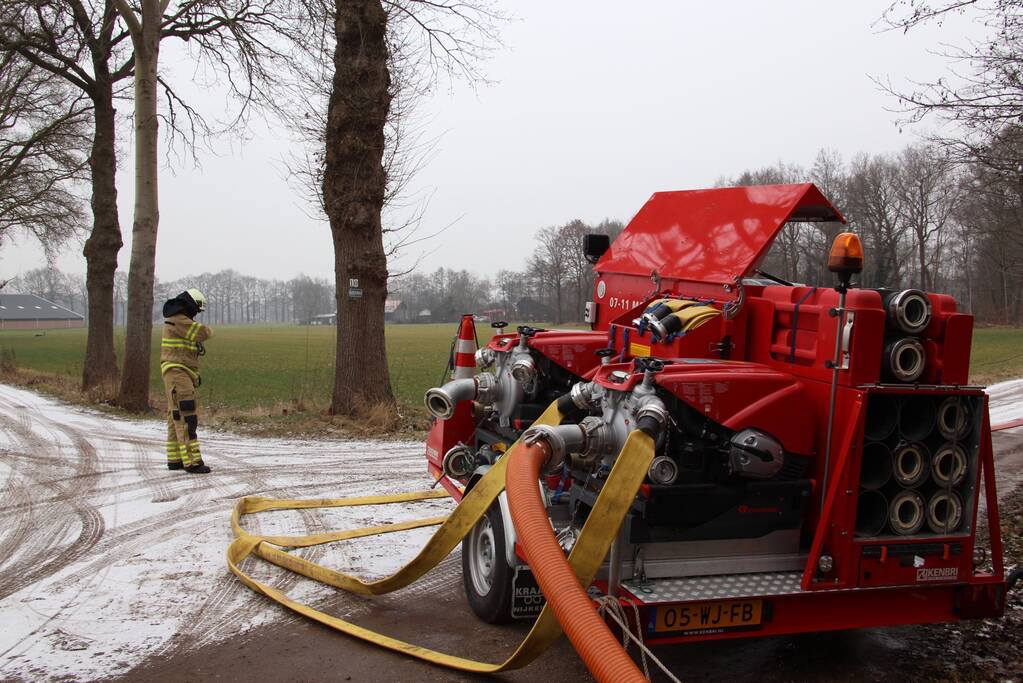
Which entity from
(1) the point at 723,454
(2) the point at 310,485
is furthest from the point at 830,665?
(2) the point at 310,485

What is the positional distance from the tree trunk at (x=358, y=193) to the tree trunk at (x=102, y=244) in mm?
7240

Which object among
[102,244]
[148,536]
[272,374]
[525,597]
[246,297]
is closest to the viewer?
[525,597]

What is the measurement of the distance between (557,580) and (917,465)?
6.58ft

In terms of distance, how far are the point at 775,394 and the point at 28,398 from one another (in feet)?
54.4

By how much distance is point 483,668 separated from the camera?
4383 millimetres

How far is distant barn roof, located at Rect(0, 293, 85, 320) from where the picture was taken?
125 metres

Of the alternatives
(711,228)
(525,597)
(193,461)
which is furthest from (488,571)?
(193,461)

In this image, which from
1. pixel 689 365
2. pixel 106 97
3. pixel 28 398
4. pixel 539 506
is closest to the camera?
pixel 539 506

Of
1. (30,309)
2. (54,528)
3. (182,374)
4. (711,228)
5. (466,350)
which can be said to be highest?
(711,228)

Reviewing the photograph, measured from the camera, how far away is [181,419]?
9367 mm

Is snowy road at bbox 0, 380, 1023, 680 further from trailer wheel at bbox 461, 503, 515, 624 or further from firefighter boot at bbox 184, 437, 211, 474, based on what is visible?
trailer wheel at bbox 461, 503, 515, 624

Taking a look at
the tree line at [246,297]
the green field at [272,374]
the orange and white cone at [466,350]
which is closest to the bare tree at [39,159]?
the green field at [272,374]

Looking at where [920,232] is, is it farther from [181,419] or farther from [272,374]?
[181,419]

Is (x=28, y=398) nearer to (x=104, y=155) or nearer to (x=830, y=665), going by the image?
(x=104, y=155)
